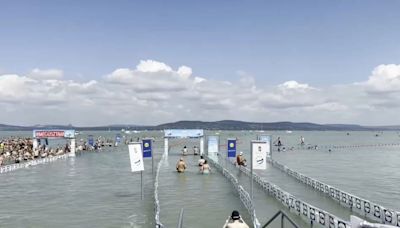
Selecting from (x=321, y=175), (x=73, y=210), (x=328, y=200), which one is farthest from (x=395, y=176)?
(x=73, y=210)

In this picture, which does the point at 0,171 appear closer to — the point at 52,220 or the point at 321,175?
the point at 52,220

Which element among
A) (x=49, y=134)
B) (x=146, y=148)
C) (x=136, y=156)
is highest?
(x=49, y=134)

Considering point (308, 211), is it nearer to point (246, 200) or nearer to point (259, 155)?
point (259, 155)

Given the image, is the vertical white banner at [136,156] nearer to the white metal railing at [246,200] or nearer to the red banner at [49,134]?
the white metal railing at [246,200]

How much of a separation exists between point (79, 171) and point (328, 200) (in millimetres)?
24654

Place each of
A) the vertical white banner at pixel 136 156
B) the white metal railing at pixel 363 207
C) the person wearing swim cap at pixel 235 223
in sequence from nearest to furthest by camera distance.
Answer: the person wearing swim cap at pixel 235 223, the white metal railing at pixel 363 207, the vertical white banner at pixel 136 156

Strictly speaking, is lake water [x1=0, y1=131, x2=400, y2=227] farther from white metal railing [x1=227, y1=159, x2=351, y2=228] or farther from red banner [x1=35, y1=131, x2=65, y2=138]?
red banner [x1=35, y1=131, x2=65, y2=138]

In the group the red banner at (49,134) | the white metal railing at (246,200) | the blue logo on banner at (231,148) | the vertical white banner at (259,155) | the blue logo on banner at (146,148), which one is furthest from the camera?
the red banner at (49,134)

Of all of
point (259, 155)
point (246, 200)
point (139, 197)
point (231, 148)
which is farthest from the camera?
point (231, 148)

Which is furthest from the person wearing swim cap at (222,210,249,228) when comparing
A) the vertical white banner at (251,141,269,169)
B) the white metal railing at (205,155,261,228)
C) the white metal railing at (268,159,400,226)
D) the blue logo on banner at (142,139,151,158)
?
the blue logo on banner at (142,139,151,158)

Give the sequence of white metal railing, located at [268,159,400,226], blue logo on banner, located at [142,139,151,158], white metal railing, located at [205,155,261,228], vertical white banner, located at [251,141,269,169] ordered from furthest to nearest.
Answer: blue logo on banner, located at [142,139,151,158]
vertical white banner, located at [251,141,269,169]
white metal railing, located at [268,159,400,226]
white metal railing, located at [205,155,261,228]

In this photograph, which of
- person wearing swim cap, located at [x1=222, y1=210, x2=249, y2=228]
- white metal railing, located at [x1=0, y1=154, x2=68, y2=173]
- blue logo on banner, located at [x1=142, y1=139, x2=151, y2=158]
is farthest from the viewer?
white metal railing, located at [x1=0, y1=154, x2=68, y2=173]

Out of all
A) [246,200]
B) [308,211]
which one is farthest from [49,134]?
[308,211]

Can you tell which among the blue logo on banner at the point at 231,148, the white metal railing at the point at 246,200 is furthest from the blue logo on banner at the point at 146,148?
the blue logo on banner at the point at 231,148
